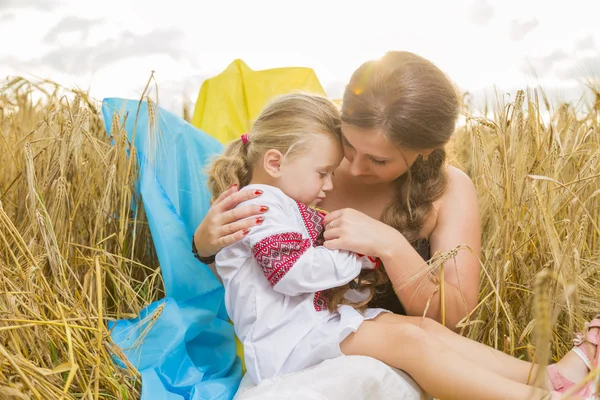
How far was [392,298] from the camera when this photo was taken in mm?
2049

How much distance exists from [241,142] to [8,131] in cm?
114

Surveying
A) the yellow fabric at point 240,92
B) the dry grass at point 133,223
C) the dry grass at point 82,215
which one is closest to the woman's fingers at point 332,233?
the dry grass at point 133,223

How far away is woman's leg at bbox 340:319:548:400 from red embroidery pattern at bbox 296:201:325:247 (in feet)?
0.91

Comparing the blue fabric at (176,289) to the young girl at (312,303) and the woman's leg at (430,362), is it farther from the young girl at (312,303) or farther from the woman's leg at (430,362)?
the woman's leg at (430,362)

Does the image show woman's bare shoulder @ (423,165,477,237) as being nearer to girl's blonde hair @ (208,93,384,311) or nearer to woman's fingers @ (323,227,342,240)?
girl's blonde hair @ (208,93,384,311)

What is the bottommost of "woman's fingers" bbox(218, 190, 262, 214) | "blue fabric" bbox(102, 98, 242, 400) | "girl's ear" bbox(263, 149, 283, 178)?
"blue fabric" bbox(102, 98, 242, 400)

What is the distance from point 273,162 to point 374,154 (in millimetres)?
309

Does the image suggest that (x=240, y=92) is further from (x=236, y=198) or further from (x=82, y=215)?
(x=236, y=198)

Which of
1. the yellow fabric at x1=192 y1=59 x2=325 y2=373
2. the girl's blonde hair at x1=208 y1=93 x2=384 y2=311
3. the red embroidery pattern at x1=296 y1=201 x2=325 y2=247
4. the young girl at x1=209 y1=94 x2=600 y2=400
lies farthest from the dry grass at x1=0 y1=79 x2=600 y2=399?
the yellow fabric at x1=192 y1=59 x2=325 y2=373

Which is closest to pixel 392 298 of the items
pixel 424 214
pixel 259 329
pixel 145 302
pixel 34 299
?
pixel 424 214

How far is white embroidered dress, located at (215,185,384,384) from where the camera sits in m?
1.63

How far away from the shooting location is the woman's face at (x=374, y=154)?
180 cm

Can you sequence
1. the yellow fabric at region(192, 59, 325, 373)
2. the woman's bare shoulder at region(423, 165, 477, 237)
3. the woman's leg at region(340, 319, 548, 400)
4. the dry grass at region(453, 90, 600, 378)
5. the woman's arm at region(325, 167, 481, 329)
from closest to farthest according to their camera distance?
the woman's leg at region(340, 319, 548, 400) → the woman's arm at region(325, 167, 481, 329) → the dry grass at region(453, 90, 600, 378) → the woman's bare shoulder at region(423, 165, 477, 237) → the yellow fabric at region(192, 59, 325, 373)

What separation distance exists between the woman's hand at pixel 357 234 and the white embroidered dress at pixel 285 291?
4 cm
